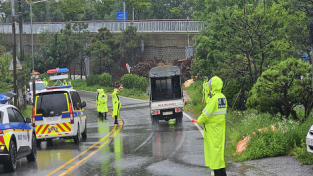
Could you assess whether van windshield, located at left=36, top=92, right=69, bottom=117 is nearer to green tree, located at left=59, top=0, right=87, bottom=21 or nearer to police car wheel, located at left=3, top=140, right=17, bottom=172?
police car wheel, located at left=3, top=140, right=17, bottom=172

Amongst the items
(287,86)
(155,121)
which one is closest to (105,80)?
(155,121)

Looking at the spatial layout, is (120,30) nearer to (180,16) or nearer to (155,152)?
(180,16)

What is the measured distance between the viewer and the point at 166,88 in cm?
2367

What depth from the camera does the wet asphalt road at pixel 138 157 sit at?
419 inches

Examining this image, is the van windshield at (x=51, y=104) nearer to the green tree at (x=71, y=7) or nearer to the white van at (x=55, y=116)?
the white van at (x=55, y=116)

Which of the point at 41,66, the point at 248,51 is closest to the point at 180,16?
the point at 41,66

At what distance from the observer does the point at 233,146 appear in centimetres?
1366

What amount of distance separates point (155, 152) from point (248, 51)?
32.4 feet

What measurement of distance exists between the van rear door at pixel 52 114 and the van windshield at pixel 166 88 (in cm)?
722

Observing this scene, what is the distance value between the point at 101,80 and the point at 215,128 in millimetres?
40954

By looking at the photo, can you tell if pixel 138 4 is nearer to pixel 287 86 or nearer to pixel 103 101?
pixel 103 101

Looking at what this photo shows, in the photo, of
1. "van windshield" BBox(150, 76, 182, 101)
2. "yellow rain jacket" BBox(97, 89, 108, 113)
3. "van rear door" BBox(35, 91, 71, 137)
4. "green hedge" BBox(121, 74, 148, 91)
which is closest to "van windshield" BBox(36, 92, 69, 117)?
"van rear door" BBox(35, 91, 71, 137)

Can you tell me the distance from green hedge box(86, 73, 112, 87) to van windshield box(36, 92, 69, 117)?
105 ft

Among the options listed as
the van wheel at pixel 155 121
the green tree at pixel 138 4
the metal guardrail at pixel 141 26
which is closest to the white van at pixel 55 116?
the van wheel at pixel 155 121
